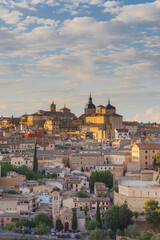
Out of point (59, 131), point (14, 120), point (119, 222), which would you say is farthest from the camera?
point (14, 120)

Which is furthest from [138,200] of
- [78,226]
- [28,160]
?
[28,160]

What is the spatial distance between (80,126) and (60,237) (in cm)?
5333

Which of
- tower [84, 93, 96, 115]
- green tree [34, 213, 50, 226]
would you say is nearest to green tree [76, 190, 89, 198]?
green tree [34, 213, 50, 226]

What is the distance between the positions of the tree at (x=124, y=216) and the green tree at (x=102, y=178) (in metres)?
8.03

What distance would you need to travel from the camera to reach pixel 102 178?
116 feet

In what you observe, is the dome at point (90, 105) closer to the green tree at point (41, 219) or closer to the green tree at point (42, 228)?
the green tree at point (41, 219)

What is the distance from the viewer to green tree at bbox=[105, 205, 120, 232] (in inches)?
1069

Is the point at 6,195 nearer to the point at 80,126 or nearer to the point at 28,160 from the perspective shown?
the point at 28,160

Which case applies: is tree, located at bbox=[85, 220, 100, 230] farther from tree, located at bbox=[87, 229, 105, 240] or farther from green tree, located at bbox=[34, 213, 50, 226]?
green tree, located at bbox=[34, 213, 50, 226]

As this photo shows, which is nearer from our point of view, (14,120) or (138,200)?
(138,200)

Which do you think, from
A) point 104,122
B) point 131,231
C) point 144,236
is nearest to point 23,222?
point 131,231

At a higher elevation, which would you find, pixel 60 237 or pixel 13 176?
pixel 13 176

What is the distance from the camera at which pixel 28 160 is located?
3972 cm

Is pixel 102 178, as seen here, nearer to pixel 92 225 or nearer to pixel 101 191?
pixel 101 191
